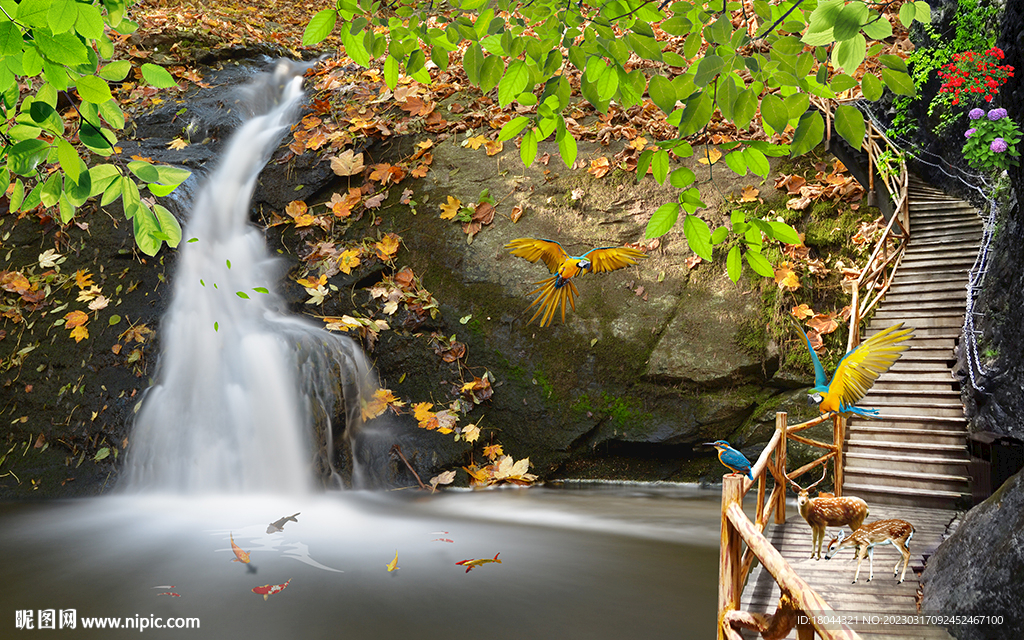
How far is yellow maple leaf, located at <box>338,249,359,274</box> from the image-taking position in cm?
666

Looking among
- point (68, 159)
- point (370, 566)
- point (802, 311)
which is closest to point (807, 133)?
point (68, 159)

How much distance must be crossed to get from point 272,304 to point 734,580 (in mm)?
5833

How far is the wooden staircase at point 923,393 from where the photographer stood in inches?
195

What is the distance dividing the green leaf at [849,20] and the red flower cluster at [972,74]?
5.75m

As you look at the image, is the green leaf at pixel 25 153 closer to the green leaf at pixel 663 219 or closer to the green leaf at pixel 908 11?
the green leaf at pixel 663 219

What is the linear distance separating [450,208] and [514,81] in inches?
201

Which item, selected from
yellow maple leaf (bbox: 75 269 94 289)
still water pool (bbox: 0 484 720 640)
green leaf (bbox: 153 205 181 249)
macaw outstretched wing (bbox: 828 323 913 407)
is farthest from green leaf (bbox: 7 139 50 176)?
yellow maple leaf (bbox: 75 269 94 289)

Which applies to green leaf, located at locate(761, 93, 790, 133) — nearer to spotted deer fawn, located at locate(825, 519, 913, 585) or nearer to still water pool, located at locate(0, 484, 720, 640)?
spotted deer fawn, located at locate(825, 519, 913, 585)

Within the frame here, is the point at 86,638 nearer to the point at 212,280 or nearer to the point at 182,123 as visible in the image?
the point at 212,280

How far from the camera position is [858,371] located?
2971mm

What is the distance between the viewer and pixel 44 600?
3402 millimetres

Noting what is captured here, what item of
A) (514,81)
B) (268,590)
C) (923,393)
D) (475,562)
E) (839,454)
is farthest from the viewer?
(923,393)

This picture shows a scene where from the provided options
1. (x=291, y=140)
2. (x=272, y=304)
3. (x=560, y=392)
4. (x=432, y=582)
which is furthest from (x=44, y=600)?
(x=291, y=140)

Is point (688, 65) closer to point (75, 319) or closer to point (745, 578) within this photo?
point (745, 578)
